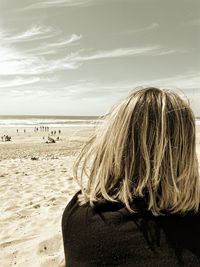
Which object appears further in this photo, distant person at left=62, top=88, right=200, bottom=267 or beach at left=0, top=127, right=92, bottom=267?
beach at left=0, top=127, right=92, bottom=267

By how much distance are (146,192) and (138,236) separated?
20 cm

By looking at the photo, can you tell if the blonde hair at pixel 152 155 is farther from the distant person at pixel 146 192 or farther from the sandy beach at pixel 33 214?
the sandy beach at pixel 33 214

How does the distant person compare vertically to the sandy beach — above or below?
above

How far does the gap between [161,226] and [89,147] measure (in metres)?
0.56

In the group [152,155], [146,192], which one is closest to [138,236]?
[146,192]

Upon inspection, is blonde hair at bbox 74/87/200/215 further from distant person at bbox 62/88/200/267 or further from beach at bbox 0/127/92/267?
beach at bbox 0/127/92/267

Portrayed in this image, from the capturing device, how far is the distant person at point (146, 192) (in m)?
1.62

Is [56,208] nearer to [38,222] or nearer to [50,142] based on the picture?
[38,222]

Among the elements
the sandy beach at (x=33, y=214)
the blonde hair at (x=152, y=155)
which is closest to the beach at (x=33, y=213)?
the sandy beach at (x=33, y=214)

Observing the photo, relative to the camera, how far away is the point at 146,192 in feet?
5.51

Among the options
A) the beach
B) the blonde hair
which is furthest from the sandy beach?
the blonde hair

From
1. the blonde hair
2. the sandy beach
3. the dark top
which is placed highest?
the blonde hair

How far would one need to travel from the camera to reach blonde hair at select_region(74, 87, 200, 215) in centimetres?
164

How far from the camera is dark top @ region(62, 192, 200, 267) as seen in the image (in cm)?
161
